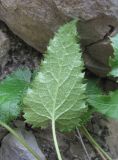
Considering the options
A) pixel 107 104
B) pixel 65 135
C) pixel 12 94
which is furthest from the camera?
pixel 65 135

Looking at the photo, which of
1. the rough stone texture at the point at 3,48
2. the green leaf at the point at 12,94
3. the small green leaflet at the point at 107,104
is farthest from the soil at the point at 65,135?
the small green leaflet at the point at 107,104

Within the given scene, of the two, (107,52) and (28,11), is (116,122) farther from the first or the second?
(28,11)

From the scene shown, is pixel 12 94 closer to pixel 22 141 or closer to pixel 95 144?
pixel 22 141

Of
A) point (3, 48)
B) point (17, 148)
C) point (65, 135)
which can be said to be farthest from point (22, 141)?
point (3, 48)

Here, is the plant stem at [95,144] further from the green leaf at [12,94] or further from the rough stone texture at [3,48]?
the rough stone texture at [3,48]

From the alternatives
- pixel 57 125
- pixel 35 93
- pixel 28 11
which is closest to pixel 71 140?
pixel 57 125

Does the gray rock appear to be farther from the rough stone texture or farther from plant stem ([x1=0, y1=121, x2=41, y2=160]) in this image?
the rough stone texture

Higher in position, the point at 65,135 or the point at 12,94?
the point at 12,94
